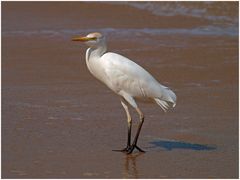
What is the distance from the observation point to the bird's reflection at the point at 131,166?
572 centimetres

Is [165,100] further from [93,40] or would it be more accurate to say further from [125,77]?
[93,40]

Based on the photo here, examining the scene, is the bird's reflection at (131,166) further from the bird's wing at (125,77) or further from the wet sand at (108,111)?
the bird's wing at (125,77)

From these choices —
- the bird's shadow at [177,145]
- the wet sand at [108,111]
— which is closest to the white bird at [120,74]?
the bird's shadow at [177,145]

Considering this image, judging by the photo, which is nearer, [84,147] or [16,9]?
[84,147]

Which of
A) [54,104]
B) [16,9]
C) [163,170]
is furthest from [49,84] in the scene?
[16,9]

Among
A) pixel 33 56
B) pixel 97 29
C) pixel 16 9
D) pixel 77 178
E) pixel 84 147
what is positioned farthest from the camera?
pixel 16 9

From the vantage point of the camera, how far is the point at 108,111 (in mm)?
7762

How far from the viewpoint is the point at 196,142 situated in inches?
268

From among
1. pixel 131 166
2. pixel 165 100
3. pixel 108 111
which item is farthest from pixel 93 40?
pixel 108 111

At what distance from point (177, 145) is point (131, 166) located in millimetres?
811

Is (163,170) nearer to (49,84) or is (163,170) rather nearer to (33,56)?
(49,84)

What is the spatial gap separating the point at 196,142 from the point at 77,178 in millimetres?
1663

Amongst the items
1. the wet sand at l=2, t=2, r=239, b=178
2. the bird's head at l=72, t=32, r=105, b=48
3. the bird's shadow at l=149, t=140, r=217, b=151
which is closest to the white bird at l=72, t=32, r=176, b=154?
the bird's head at l=72, t=32, r=105, b=48

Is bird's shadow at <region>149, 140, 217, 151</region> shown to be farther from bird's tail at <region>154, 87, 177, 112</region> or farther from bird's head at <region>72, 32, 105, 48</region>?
bird's head at <region>72, 32, 105, 48</region>
